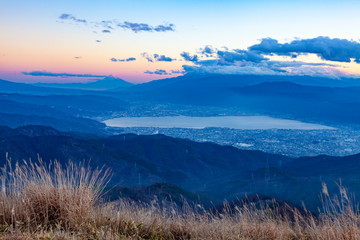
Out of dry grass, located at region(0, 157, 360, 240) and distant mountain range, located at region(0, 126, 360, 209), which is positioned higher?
dry grass, located at region(0, 157, 360, 240)

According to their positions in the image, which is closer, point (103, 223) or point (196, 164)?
point (103, 223)

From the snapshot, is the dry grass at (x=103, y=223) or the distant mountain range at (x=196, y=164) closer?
the dry grass at (x=103, y=223)

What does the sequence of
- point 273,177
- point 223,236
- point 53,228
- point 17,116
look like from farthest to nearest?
point 17,116, point 273,177, point 53,228, point 223,236

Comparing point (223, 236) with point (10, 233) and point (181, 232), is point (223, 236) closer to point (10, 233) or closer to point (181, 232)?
point (181, 232)

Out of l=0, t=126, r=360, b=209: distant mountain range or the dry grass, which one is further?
l=0, t=126, r=360, b=209: distant mountain range

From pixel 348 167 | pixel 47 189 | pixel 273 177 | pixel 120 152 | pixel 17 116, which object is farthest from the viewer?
pixel 17 116

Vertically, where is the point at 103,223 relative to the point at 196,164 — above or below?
above

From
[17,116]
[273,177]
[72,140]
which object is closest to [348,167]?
[273,177]

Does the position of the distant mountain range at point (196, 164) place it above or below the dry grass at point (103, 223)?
below
